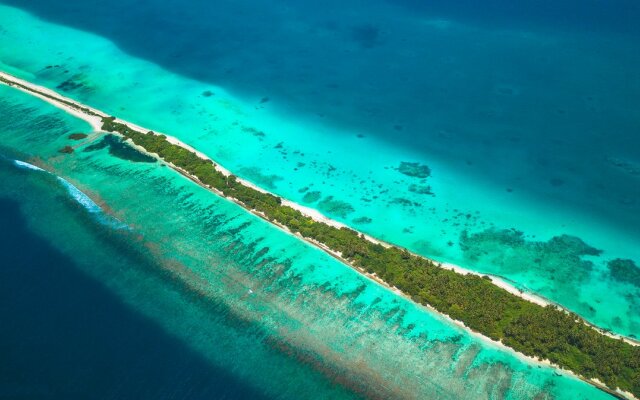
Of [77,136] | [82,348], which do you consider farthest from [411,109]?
[82,348]

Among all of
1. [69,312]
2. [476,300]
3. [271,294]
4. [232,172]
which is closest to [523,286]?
[476,300]

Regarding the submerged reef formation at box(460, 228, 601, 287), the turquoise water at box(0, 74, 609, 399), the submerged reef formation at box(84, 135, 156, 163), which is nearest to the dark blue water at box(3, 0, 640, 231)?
the submerged reef formation at box(460, 228, 601, 287)

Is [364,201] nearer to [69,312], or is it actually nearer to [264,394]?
[264,394]

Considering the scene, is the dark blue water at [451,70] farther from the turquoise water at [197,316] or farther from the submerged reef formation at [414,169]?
the turquoise water at [197,316]

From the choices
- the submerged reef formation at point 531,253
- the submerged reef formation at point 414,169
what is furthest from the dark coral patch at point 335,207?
the submerged reef formation at point 531,253

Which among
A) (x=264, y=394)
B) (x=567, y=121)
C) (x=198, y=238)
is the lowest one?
(x=264, y=394)

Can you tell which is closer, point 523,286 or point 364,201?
point 523,286

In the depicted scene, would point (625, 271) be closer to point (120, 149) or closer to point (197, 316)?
point (197, 316)
